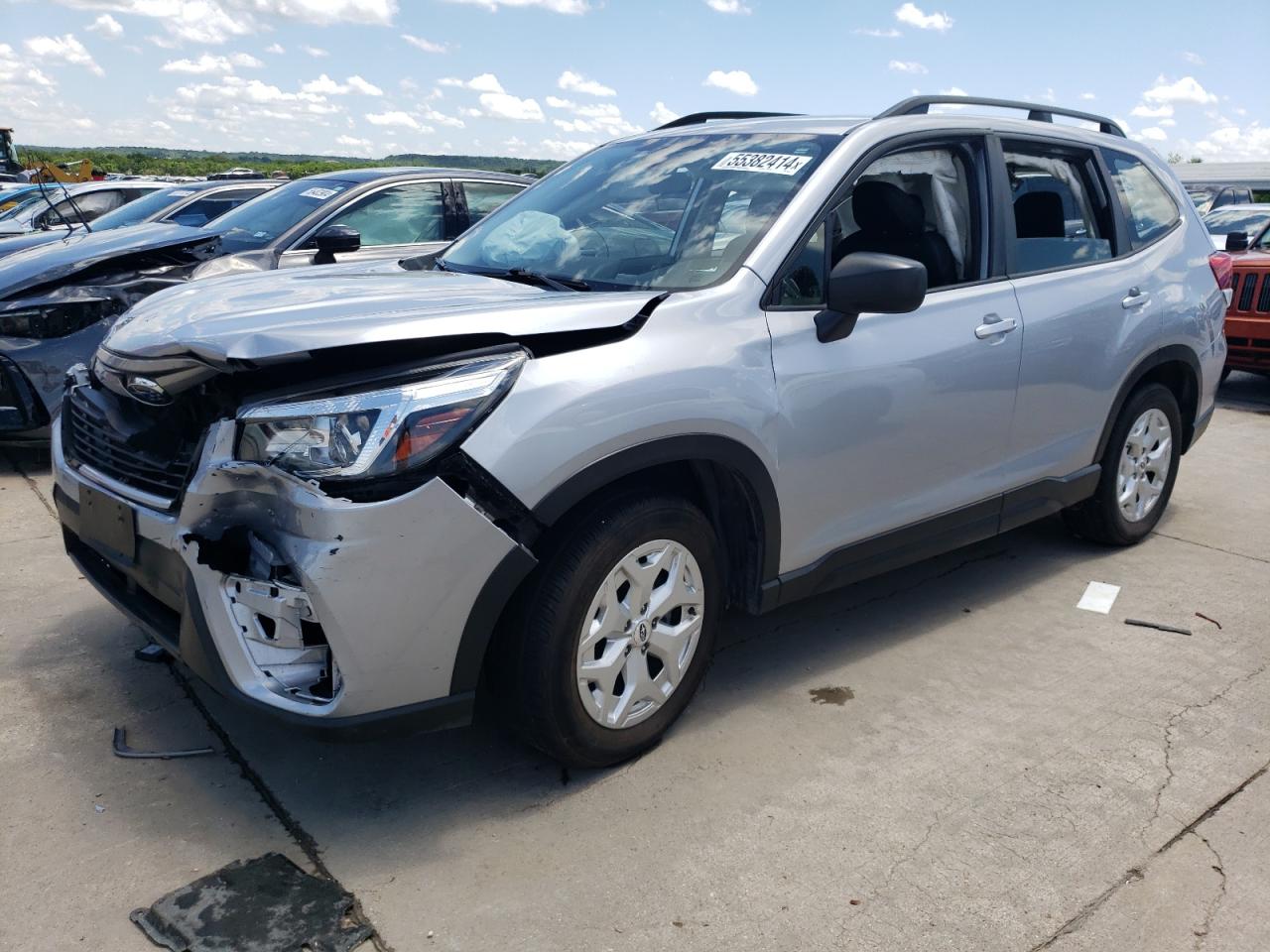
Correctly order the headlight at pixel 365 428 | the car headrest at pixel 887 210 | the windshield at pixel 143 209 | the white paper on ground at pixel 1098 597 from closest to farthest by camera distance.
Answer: the headlight at pixel 365 428
the car headrest at pixel 887 210
the white paper on ground at pixel 1098 597
the windshield at pixel 143 209

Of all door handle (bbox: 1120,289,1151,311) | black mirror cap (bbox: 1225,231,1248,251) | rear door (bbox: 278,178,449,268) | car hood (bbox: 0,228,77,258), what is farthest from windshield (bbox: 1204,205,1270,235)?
car hood (bbox: 0,228,77,258)

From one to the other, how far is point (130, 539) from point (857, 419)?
2.13 m

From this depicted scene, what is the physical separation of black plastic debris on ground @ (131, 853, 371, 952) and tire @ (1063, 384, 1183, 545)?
3672mm

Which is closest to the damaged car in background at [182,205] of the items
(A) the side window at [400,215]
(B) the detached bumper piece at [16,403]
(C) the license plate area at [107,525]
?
(A) the side window at [400,215]

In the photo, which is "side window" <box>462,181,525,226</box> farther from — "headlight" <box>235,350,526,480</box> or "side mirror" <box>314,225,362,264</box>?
"headlight" <box>235,350,526,480</box>

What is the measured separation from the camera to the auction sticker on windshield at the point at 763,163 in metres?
3.53

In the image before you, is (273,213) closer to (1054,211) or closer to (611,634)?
(1054,211)

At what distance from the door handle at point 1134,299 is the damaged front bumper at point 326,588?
3.08m

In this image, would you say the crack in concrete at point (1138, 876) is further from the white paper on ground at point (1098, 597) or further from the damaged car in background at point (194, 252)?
the damaged car in background at point (194, 252)

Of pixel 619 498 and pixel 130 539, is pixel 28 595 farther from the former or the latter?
pixel 619 498

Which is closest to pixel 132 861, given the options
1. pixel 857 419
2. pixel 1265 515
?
pixel 857 419

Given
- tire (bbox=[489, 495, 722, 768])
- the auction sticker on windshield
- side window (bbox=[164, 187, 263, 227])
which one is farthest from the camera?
side window (bbox=[164, 187, 263, 227])

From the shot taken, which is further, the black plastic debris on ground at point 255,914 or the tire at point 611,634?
the tire at point 611,634

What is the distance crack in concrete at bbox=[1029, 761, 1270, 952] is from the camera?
8.31 feet
